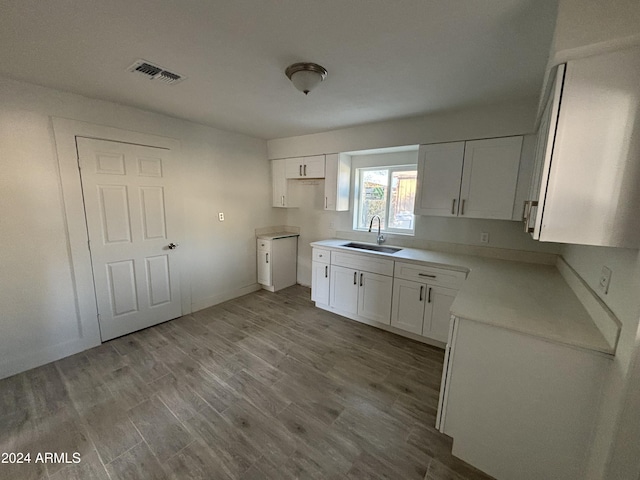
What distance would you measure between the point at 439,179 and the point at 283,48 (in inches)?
79.2

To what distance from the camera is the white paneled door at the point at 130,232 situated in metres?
2.52

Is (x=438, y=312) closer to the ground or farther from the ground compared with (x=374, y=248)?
closer to the ground

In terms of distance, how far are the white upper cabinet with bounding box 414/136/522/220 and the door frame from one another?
3220mm

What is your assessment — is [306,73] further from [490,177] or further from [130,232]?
[130,232]

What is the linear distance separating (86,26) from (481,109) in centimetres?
306

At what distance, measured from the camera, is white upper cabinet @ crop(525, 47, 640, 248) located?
968mm

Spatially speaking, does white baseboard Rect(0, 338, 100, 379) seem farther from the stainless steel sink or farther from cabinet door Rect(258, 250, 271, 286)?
the stainless steel sink

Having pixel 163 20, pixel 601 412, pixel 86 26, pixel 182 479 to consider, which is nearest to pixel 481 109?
pixel 601 412

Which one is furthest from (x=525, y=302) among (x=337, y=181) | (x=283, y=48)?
(x=337, y=181)

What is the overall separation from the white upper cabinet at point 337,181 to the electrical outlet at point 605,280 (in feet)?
8.62

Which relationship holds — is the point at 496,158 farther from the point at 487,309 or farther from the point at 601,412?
the point at 601,412

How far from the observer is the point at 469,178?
255 centimetres

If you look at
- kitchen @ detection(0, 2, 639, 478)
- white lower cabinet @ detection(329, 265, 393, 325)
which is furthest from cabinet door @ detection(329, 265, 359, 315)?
kitchen @ detection(0, 2, 639, 478)

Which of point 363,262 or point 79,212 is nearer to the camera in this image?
point 79,212
